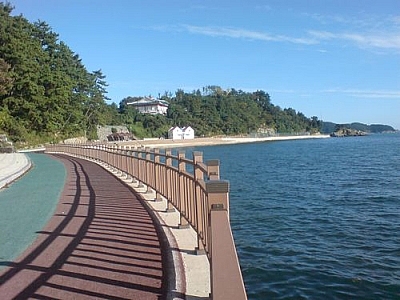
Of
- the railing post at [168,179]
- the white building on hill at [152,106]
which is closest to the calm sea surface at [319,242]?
the railing post at [168,179]

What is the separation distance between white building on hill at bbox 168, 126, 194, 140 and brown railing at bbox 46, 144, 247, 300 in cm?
11414

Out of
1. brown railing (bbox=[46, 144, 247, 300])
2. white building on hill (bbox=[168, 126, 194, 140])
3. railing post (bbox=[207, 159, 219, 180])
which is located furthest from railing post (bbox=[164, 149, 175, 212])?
white building on hill (bbox=[168, 126, 194, 140])

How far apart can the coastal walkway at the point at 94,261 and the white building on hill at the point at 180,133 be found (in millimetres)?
119782

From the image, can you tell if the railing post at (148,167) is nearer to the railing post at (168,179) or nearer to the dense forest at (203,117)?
the railing post at (168,179)

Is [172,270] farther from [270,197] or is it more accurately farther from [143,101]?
[143,101]

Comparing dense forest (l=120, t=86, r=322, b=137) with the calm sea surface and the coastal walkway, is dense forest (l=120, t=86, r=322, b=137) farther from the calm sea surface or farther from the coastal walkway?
the coastal walkway

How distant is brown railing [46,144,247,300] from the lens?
3.07 meters

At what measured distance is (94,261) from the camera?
595 centimetres

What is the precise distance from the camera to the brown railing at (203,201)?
3.07 meters

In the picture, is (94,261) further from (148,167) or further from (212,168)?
(148,167)

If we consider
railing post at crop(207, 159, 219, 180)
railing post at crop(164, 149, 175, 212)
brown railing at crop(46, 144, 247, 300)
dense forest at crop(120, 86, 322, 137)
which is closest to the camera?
brown railing at crop(46, 144, 247, 300)

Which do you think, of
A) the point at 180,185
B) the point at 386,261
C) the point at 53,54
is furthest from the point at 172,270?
the point at 53,54

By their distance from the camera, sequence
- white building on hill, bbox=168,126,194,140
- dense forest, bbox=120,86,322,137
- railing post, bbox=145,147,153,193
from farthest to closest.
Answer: dense forest, bbox=120,86,322,137 → white building on hill, bbox=168,126,194,140 → railing post, bbox=145,147,153,193

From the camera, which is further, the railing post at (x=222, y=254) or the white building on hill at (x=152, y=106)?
the white building on hill at (x=152, y=106)
